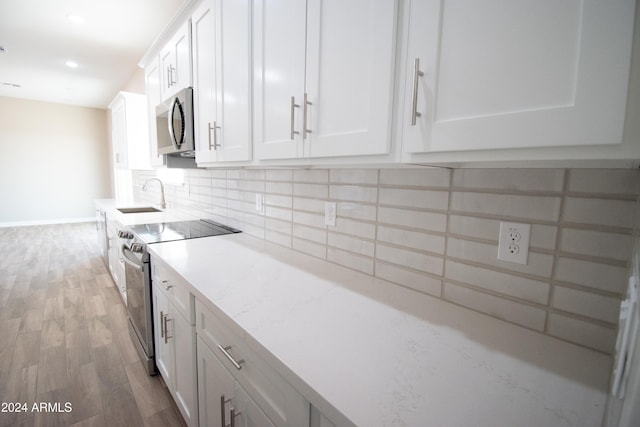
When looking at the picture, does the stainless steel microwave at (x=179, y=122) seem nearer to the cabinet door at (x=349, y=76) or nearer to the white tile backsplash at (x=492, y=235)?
the white tile backsplash at (x=492, y=235)

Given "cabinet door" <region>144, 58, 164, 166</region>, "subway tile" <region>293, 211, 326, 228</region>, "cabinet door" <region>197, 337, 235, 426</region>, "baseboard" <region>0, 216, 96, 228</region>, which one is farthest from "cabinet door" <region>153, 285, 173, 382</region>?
"baseboard" <region>0, 216, 96, 228</region>

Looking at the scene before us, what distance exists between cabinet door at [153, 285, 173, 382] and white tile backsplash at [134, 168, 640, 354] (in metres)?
0.84

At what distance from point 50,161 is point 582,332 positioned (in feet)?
30.3

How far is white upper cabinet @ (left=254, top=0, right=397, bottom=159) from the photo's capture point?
2.36ft

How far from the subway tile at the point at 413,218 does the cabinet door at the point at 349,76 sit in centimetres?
34

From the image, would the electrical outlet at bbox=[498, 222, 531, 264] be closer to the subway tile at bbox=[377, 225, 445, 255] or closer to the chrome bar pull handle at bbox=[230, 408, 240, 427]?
the subway tile at bbox=[377, 225, 445, 255]

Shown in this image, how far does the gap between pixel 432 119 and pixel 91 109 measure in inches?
354

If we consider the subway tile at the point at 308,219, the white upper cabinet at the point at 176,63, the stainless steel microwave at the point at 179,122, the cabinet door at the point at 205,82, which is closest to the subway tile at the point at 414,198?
the subway tile at the point at 308,219

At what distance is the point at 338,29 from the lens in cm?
83

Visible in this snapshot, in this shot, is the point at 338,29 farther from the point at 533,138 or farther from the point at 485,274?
the point at 485,274

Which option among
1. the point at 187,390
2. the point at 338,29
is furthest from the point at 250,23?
the point at 187,390

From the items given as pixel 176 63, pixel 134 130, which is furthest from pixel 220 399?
pixel 134 130

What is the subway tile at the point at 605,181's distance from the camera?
1.96 ft

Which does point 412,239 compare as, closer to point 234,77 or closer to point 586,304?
point 586,304
